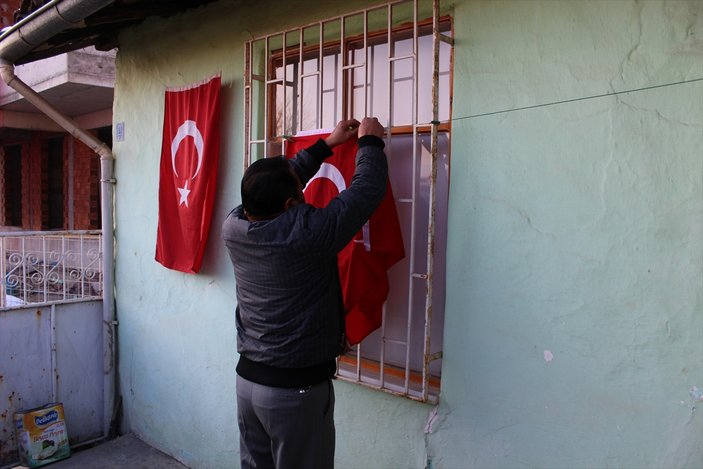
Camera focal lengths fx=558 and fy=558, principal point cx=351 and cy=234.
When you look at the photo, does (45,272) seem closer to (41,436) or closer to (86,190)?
(41,436)

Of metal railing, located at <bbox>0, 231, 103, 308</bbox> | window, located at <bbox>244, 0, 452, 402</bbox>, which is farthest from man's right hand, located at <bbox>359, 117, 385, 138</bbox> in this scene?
metal railing, located at <bbox>0, 231, 103, 308</bbox>

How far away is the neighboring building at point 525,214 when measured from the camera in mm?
2137

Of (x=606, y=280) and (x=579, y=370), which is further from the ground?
(x=606, y=280)

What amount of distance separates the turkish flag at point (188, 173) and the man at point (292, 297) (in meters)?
1.81

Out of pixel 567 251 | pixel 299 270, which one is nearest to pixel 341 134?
pixel 299 270

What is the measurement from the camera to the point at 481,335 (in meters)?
2.71

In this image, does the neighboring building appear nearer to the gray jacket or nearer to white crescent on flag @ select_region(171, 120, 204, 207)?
white crescent on flag @ select_region(171, 120, 204, 207)

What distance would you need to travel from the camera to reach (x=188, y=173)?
4.32 m

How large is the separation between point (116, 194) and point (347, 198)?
12.4 ft

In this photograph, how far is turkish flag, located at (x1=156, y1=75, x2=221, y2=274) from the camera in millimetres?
4117

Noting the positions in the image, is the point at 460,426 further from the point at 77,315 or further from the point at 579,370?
the point at 77,315

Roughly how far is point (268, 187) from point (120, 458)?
3766 mm

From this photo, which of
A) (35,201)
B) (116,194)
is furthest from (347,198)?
(35,201)

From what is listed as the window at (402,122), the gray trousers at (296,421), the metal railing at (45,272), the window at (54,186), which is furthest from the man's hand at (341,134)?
the window at (54,186)
